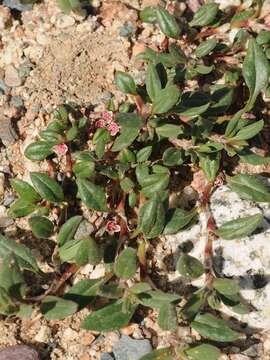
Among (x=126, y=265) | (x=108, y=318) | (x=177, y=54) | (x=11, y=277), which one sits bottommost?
(x=108, y=318)

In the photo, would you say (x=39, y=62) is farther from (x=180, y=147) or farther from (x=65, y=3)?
(x=180, y=147)

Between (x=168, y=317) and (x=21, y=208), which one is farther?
(x=21, y=208)

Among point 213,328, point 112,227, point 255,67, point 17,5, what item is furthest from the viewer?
point 17,5

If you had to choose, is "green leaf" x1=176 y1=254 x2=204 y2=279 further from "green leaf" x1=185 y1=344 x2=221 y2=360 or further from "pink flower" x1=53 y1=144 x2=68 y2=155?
"pink flower" x1=53 y1=144 x2=68 y2=155

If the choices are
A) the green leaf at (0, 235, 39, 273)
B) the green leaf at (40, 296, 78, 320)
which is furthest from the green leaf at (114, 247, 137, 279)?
the green leaf at (0, 235, 39, 273)

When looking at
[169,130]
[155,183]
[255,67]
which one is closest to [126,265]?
[155,183]

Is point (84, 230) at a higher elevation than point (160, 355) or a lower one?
higher

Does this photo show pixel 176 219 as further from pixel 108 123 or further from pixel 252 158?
pixel 108 123
